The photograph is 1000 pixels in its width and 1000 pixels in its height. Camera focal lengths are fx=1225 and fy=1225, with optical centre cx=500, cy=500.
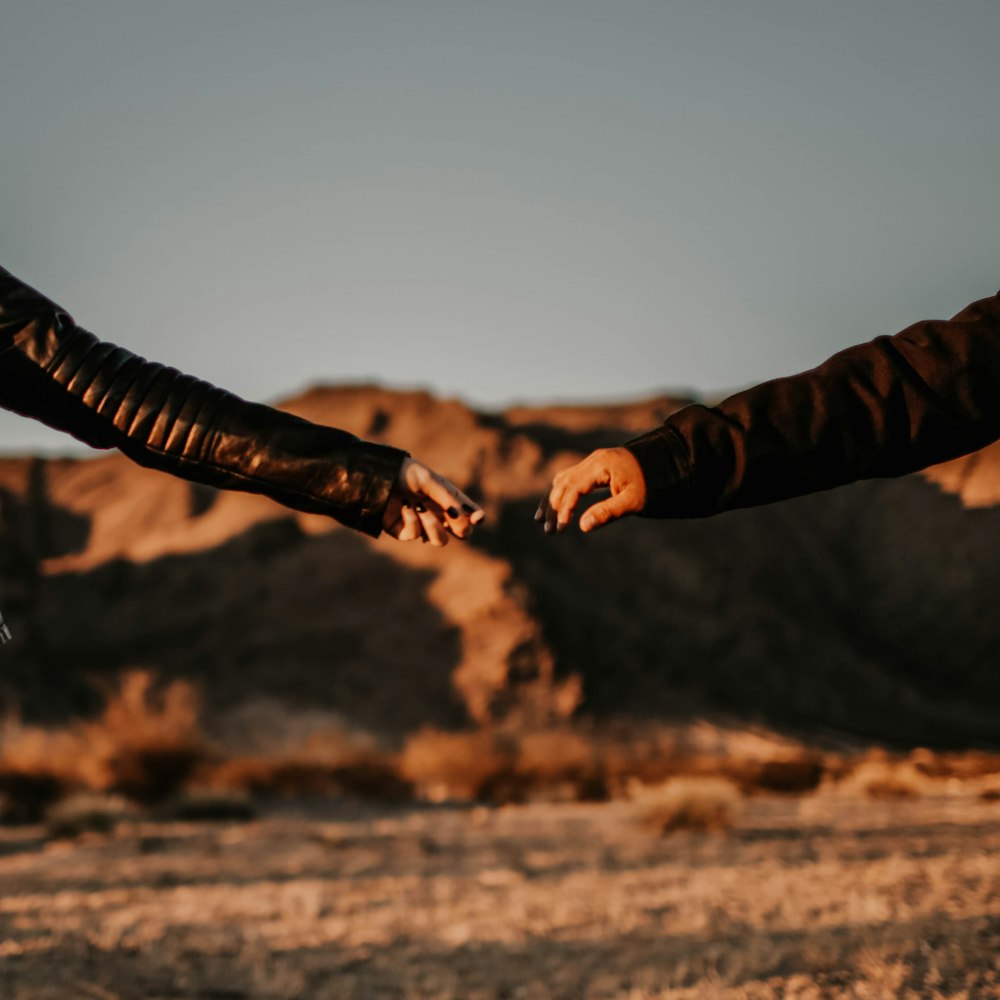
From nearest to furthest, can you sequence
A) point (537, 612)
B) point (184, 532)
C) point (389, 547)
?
point (537, 612)
point (389, 547)
point (184, 532)

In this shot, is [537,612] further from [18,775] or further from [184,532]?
[18,775]

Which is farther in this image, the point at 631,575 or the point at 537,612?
the point at 631,575

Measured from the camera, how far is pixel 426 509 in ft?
10.7

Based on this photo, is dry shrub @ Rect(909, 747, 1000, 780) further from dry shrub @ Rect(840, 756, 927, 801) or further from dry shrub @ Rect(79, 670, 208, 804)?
dry shrub @ Rect(79, 670, 208, 804)

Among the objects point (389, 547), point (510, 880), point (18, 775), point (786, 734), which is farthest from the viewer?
point (389, 547)

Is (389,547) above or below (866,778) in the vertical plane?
above

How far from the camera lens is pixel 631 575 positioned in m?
36.5

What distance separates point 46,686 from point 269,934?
26.2 metres

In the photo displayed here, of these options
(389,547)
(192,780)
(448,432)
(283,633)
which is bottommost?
(192,780)

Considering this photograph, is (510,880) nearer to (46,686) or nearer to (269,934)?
(269,934)

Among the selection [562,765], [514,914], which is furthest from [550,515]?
[562,765]

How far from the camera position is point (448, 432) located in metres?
38.7

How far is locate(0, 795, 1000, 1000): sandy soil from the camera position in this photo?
691cm

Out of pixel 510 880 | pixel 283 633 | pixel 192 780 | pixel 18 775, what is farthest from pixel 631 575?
pixel 510 880
